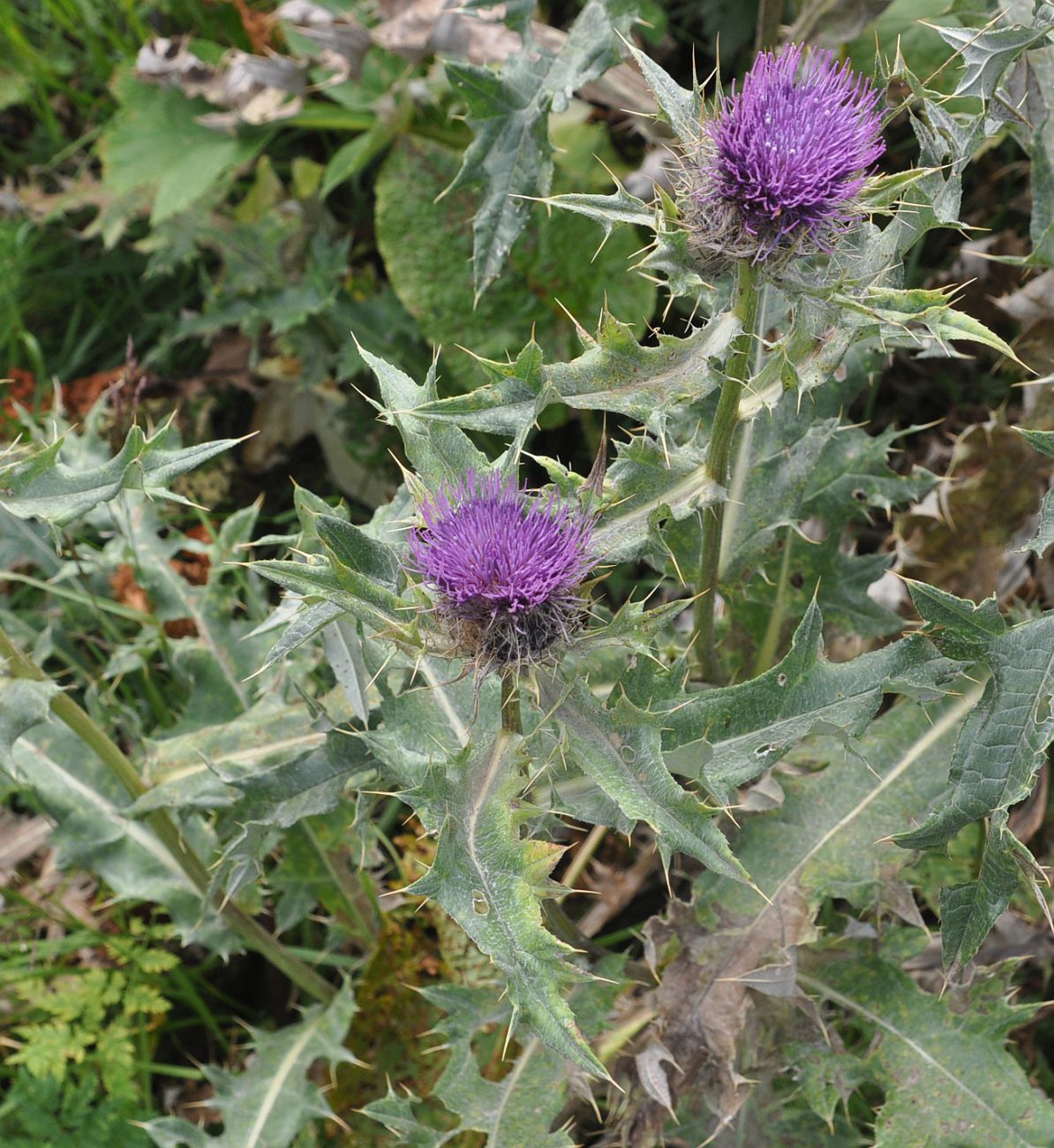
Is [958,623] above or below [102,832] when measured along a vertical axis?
above

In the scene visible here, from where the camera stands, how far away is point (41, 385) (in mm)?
4141

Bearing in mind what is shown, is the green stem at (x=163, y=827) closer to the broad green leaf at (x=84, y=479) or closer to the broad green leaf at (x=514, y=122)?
the broad green leaf at (x=84, y=479)

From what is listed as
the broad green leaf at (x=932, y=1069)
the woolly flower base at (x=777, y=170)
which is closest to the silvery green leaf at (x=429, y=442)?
the woolly flower base at (x=777, y=170)

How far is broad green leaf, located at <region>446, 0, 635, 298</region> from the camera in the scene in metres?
2.63

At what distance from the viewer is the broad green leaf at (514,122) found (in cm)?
263

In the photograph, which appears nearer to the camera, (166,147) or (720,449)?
(720,449)

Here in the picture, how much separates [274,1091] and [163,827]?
690 mm

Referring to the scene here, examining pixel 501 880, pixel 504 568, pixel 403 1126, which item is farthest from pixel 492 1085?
pixel 504 568

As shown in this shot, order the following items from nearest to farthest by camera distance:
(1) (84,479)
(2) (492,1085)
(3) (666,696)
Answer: (3) (666,696) < (1) (84,479) < (2) (492,1085)

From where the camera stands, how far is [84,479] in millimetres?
2021

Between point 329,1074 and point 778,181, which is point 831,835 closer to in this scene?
point 778,181

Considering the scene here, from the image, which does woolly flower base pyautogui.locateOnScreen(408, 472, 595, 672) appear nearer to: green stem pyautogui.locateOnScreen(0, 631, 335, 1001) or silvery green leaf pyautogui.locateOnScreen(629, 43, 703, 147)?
silvery green leaf pyautogui.locateOnScreen(629, 43, 703, 147)

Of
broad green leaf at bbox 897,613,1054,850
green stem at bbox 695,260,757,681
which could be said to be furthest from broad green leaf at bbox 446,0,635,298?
broad green leaf at bbox 897,613,1054,850

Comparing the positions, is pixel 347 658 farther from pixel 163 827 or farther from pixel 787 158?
pixel 787 158
